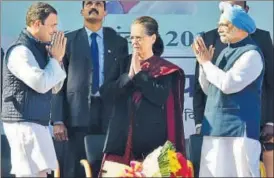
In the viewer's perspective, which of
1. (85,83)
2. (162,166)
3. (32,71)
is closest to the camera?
(162,166)

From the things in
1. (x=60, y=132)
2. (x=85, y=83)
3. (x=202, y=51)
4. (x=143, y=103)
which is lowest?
(x=60, y=132)

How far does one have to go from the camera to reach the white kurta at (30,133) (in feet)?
14.0

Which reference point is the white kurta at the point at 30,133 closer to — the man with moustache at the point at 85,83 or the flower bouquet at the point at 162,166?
the man with moustache at the point at 85,83

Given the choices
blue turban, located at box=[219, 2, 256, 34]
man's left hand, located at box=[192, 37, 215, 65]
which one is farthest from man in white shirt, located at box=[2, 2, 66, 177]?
blue turban, located at box=[219, 2, 256, 34]

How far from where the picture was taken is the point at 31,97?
4.31 m

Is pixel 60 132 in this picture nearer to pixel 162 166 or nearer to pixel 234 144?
pixel 162 166

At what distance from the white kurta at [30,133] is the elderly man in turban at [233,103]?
90 centimetres

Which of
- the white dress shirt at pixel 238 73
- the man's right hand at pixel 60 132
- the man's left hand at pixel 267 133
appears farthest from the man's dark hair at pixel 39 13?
the man's left hand at pixel 267 133

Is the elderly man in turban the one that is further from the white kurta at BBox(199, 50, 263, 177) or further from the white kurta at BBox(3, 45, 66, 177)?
the white kurta at BBox(3, 45, 66, 177)

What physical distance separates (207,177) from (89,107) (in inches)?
35.6

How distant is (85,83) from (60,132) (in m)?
0.36

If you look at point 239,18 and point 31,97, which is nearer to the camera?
point 31,97

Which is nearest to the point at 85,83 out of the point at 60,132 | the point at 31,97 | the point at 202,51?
the point at 60,132

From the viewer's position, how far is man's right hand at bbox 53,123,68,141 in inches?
187
